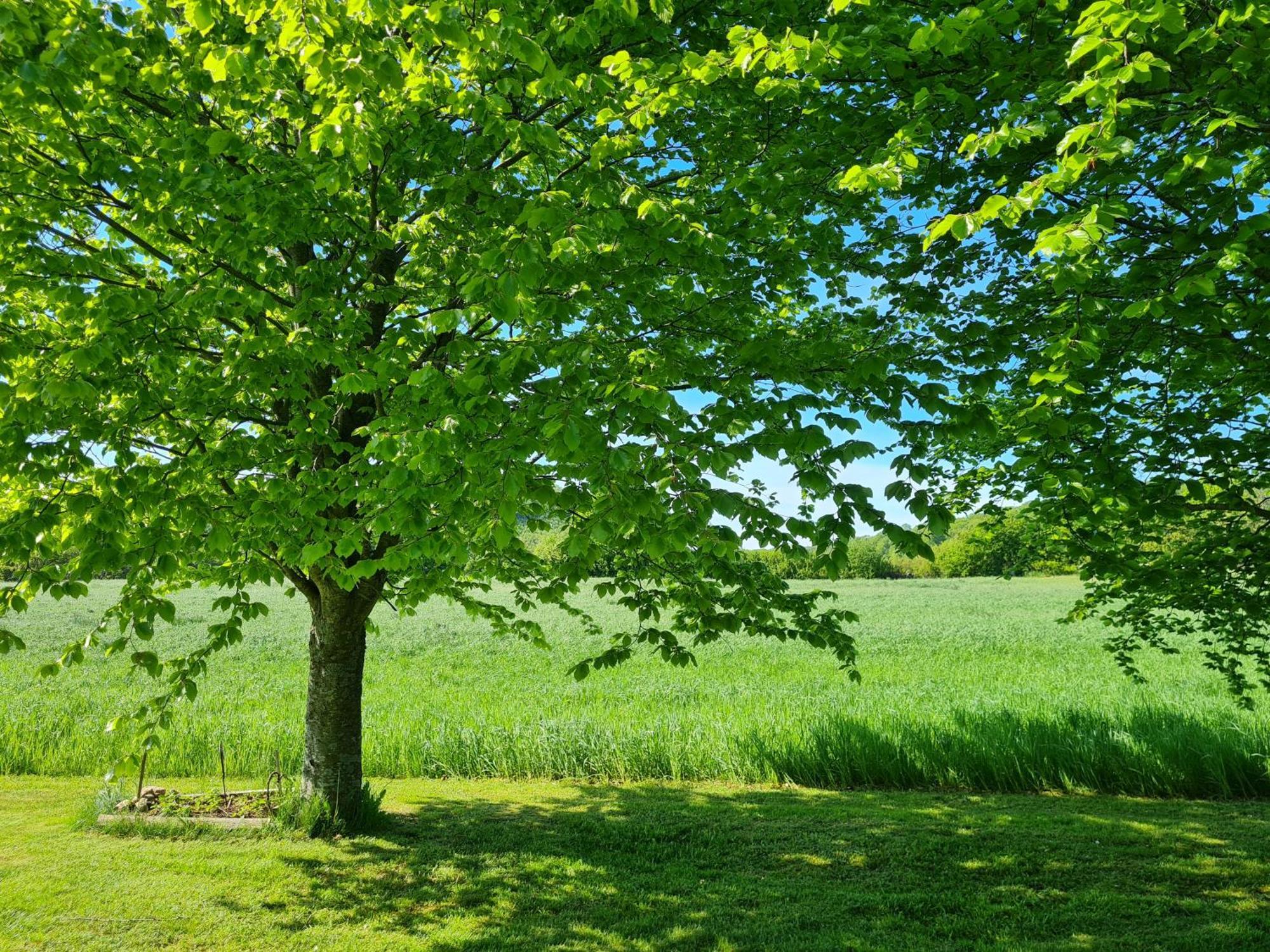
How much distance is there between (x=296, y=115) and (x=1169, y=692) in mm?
20637

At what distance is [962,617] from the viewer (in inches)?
1561

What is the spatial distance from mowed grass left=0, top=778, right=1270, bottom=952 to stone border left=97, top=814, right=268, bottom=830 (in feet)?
0.53

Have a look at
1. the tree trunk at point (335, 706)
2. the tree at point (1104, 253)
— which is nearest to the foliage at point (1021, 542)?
the tree at point (1104, 253)

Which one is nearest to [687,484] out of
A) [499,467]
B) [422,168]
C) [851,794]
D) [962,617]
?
[499,467]

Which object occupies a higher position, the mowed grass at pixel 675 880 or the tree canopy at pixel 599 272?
the tree canopy at pixel 599 272

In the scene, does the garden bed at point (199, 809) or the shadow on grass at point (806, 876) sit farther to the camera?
the garden bed at point (199, 809)

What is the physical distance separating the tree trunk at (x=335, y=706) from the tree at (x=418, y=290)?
852 millimetres

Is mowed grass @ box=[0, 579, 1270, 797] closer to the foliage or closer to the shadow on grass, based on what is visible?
the shadow on grass

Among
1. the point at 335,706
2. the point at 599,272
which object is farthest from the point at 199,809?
the point at 599,272

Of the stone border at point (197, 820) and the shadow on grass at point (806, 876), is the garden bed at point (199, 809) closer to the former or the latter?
A: the stone border at point (197, 820)

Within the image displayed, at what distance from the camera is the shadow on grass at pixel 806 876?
6.50m

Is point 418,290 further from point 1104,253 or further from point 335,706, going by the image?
point 1104,253

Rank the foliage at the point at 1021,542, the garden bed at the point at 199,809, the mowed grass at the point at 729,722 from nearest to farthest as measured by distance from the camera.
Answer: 1. the garden bed at the point at 199,809
2. the foliage at the point at 1021,542
3. the mowed grass at the point at 729,722

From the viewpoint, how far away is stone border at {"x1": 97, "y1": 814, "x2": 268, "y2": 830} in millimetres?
9094
